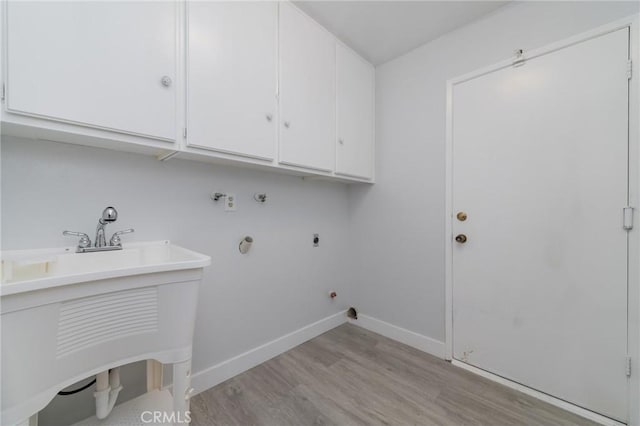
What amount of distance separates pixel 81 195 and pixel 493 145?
236 cm

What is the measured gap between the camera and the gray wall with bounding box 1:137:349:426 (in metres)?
1.04

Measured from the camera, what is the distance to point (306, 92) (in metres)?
1.67

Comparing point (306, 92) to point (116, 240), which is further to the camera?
point (306, 92)

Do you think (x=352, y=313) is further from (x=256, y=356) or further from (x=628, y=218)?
(x=628, y=218)

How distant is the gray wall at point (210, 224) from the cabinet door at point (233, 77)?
1.16 feet

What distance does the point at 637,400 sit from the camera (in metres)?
1.21

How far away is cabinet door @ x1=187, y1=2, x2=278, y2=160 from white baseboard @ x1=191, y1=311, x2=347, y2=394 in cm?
134

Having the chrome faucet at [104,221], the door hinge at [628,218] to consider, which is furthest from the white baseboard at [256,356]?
the door hinge at [628,218]

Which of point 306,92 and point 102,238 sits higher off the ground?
point 306,92

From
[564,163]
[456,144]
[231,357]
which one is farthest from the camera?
[456,144]

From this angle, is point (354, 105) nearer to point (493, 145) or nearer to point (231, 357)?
point (493, 145)

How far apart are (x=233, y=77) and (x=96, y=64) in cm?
56

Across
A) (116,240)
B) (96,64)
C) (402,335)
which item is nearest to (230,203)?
(116,240)

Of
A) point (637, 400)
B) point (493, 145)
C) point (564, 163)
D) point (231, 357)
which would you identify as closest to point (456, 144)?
point (493, 145)
